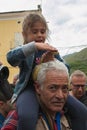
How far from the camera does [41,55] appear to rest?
352cm

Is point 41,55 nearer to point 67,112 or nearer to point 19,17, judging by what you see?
point 67,112

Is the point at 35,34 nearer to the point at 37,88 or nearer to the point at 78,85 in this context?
the point at 37,88

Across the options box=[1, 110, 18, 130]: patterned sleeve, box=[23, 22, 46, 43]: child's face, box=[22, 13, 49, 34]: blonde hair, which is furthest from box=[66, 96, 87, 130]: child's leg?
box=[22, 13, 49, 34]: blonde hair

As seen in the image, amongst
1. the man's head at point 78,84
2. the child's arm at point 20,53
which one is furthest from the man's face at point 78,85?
the child's arm at point 20,53

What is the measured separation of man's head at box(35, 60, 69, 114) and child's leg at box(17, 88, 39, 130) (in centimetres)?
7

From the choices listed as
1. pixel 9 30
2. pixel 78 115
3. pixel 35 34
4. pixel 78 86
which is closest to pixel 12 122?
pixel 78 115

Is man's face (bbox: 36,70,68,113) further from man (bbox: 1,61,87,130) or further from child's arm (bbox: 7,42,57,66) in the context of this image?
child's arm (bbox: 7,42,57,66)

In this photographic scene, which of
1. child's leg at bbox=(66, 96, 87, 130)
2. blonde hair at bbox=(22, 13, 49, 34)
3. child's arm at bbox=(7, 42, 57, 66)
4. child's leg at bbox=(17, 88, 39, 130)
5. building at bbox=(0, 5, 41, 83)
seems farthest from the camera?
building at bbox=(0, 5, 41, 83)

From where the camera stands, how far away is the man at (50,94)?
3156 mm

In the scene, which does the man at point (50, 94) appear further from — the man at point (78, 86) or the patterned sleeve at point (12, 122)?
the man at point (78, 86)

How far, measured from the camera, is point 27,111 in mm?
3154

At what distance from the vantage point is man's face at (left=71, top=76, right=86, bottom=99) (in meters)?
6.90

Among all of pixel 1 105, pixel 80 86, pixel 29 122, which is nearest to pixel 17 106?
pixel 29 122

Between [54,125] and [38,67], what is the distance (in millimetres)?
418
